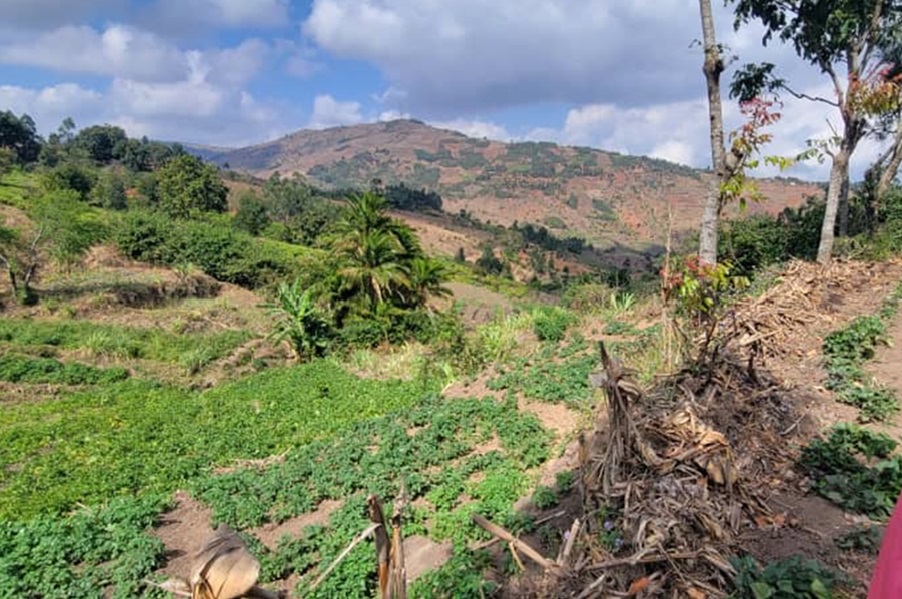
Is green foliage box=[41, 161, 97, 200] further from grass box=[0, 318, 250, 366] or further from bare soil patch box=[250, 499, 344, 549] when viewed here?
bare soil patch box=[250, 499, 344, 549]

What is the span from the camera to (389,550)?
4.48 ft

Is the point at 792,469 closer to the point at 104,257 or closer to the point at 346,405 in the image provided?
the point at 346,405

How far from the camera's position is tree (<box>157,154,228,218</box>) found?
37.3 meters

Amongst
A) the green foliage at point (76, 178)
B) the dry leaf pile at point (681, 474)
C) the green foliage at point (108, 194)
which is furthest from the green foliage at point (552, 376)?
the green foliage at point (108, 194)

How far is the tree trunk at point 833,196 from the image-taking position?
28.0 ft

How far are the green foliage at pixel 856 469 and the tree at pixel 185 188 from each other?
39.8m

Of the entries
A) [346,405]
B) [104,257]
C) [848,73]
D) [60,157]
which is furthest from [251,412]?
[60,157]

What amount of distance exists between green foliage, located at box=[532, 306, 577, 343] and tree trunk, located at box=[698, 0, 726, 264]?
3018 millimetres

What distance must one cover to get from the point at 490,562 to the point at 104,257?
85.2 feet

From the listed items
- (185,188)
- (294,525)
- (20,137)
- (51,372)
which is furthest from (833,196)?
(20,137)

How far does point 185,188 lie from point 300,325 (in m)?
31.4

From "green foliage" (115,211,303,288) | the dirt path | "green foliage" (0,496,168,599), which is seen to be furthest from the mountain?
"green foliage" (0,496,168,599)

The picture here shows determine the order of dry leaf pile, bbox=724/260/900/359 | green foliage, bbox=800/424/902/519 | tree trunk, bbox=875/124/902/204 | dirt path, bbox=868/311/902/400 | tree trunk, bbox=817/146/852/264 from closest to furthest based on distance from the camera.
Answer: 1. green foliage, bbox=800/424/902/519
2. dirt path, bbox=868/311/902/400
3. dry leaf pile, bbox=724/260/900/359
4. tree trunk, bbox=817/146/852/264
5. tree trunk, bbox=875/124/902/204

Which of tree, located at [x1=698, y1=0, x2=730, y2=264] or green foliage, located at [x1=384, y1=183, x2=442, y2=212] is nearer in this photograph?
tree, located at [x1=698, y1=0, x2=730, y2=264]
